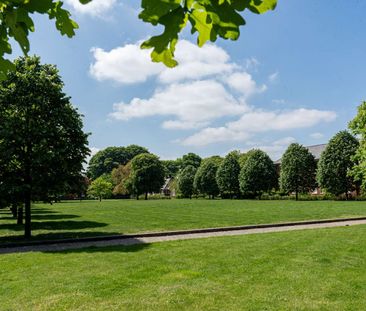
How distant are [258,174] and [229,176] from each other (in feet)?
28.4

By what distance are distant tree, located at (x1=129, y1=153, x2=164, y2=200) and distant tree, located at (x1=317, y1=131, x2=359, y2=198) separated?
1622 inches

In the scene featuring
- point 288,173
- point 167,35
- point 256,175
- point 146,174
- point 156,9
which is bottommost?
point 167,35

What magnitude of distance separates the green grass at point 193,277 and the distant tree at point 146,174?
7143 cm

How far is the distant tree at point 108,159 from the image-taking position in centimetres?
12438

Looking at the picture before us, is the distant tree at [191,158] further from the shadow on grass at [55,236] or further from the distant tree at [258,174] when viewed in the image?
the shadow on grass at [55,236]

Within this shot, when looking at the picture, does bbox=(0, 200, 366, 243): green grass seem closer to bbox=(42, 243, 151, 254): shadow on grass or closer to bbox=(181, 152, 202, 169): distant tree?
bbox=(42, 243, 151, 254): shadow on grass

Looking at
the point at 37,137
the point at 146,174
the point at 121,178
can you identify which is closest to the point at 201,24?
the point at 37,137

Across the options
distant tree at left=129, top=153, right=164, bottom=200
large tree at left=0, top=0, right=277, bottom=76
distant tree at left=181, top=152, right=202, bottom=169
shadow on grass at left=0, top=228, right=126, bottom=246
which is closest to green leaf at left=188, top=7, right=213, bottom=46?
large tree at left=0, top=0, right=277, bottom=76

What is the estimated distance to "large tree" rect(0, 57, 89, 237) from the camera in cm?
1544

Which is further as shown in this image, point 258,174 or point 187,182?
point 187,182

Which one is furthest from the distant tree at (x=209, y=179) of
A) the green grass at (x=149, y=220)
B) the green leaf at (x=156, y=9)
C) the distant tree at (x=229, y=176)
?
the green leaf at (x=156, y=9)

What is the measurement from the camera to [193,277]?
8.72 meters

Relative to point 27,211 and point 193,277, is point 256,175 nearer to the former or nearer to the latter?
point 27,211

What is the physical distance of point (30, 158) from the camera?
1573cm
